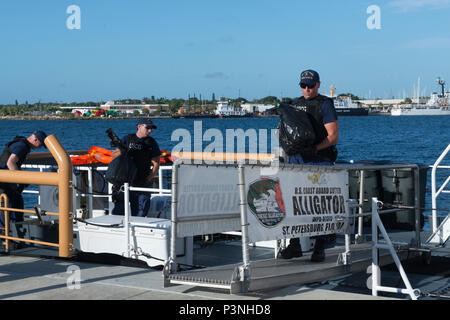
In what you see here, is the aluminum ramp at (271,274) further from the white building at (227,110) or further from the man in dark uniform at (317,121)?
the white building at (227,110)

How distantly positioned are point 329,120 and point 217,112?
16619cm

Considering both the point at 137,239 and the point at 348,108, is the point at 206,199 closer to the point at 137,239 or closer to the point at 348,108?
the point at 137,239

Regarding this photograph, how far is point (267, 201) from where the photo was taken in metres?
5.30

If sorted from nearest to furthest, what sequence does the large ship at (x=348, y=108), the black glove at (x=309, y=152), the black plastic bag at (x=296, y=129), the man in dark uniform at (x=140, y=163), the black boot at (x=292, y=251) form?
the black plastic bag at (x=296, y=129), the black glove at (x=309, y=152), the black boot at (x=292, y=251), the man in dark uniform at (x=140, y=163), the large ship at (x=348, y=108)

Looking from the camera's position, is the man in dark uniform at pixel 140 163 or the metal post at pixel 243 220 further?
the man in dark uniform at pixel 140 163

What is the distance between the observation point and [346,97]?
18438cm

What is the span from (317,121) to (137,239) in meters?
2.51

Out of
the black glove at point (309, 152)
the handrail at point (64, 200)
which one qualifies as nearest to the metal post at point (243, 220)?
the black glove at point (309, 152)

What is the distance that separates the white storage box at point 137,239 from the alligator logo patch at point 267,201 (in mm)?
1820

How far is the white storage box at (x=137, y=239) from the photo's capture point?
688 cm

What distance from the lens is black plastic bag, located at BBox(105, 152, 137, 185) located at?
310 inches

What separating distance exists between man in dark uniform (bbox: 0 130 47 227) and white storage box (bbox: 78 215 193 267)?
1.39 meters
